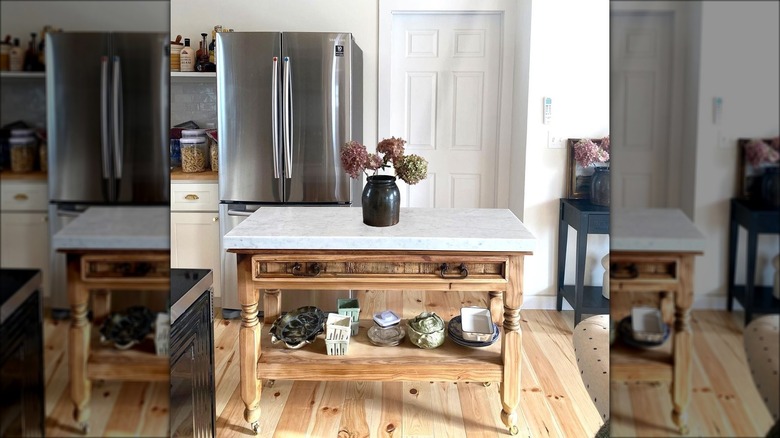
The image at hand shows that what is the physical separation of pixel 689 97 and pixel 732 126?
2cm

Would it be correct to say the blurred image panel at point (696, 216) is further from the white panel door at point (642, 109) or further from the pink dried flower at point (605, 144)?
the pink dried flower at point (605, 144)

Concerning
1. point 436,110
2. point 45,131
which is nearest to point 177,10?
point 436,110

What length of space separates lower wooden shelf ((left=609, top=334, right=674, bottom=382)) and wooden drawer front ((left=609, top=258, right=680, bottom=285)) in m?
0.02

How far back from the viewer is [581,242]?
11.1 feet

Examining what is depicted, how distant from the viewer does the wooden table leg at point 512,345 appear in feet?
7.09

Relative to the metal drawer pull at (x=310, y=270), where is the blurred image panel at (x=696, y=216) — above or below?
above

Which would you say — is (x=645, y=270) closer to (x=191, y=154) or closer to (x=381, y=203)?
(x=381, y=203)

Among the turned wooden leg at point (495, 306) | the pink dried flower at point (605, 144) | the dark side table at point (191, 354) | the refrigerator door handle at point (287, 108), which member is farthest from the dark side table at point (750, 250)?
the pink dried flower at point (605, 144)

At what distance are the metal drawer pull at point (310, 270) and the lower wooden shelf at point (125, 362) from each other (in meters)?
1.89

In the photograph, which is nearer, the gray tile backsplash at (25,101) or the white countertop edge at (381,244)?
the gray tile backsplash at (25,101)

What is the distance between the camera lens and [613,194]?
0.28 meters

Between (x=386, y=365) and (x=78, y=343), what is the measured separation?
2032 millimetres

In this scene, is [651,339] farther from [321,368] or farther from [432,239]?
[321,368]

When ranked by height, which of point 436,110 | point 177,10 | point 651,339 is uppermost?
point 177,10
